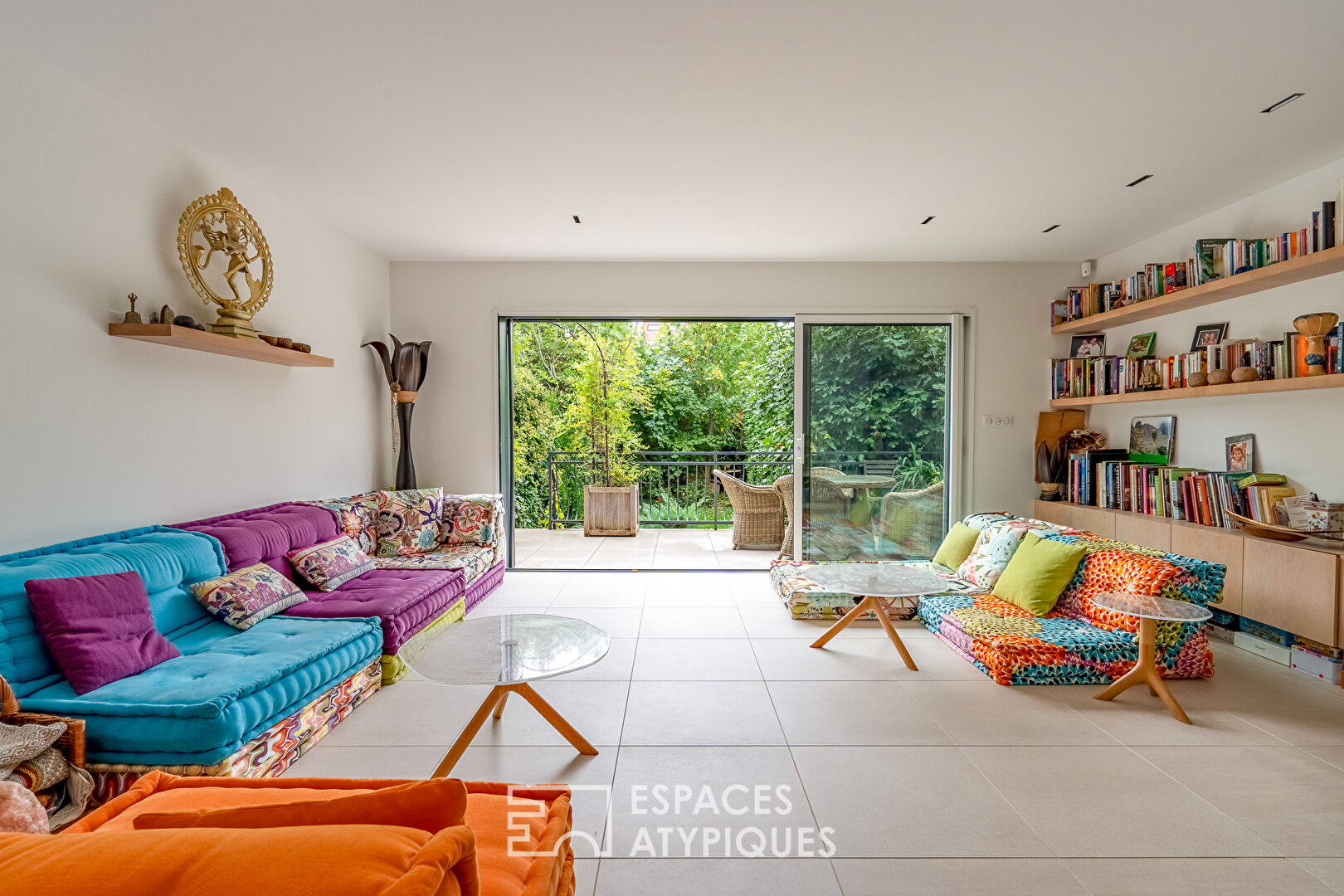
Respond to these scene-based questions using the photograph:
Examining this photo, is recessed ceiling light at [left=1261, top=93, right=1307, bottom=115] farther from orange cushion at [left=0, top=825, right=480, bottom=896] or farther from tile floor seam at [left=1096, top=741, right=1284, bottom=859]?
orange cushion at [left=0, top=825, right=480, bottom=896]

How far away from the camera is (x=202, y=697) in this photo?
1.99 m

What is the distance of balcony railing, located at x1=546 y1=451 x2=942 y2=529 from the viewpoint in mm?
8016

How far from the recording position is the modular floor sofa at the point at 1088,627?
3.04m

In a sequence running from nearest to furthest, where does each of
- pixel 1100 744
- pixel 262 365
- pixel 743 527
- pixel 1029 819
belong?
1. pixel 1029 819
2. pixel 1100 744
3. pixel 262 365
4. pixel 743 527

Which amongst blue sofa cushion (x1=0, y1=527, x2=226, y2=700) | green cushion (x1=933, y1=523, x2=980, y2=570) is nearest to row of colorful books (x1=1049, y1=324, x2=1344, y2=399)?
green cushion (x1=933, y1=523, x2=980, y2=570)

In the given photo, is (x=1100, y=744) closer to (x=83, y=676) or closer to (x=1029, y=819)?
(x=1029, y=819)

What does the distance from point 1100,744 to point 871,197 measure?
2.94m

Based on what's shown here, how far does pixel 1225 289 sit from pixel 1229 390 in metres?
0.58

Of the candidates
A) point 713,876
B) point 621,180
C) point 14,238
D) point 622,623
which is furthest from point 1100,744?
point 14,238

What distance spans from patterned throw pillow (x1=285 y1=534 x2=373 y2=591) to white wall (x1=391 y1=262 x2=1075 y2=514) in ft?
5.32

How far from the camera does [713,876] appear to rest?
1.76 metres

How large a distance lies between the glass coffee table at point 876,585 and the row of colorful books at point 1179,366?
2.07 m

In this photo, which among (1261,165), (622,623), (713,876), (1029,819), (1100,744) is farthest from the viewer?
(622,623)

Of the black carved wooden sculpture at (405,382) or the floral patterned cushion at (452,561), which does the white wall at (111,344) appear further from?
the black carved wooden sculpture at (405,382)
